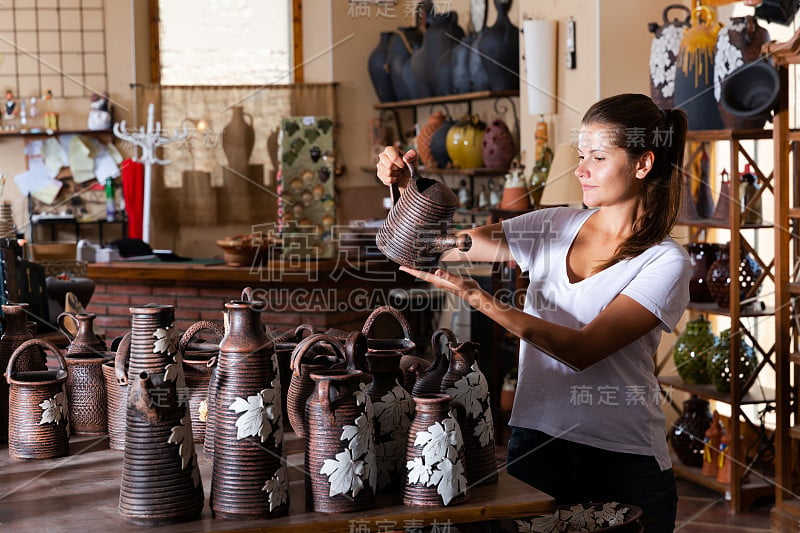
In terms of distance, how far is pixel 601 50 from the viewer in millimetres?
4637

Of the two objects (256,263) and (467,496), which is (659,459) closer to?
(467,496)

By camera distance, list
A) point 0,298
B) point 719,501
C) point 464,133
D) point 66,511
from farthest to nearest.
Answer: point 464,133
point 719,501
point 0,298
point 66,511

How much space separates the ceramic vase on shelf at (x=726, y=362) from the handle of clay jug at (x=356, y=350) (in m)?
2.56

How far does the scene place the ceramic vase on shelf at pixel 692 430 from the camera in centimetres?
423

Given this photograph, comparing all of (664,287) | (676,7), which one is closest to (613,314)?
(664,287)

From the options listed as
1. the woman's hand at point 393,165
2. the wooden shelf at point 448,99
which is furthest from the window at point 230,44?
the woman's hand at point 393,165

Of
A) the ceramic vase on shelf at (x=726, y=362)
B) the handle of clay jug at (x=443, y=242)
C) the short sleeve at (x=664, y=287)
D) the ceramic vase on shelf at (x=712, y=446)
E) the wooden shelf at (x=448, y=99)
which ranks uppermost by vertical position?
the wooden shelf at (x=448, y=99)

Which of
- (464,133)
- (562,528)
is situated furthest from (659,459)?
(464,133)

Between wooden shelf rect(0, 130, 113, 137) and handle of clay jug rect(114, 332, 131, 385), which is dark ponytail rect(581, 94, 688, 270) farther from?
wooden shelf rect(0, 130, 113, 137)

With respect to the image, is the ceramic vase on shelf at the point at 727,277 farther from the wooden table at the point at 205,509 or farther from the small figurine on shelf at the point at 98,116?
the small figurine on shelf at the point at 98,116

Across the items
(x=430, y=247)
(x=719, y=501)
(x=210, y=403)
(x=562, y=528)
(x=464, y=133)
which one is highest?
(x=464, y=133)

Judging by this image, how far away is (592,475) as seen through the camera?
1.97 metres

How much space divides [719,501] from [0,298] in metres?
2.98

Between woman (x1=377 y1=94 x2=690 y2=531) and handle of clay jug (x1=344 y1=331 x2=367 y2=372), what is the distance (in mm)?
202
